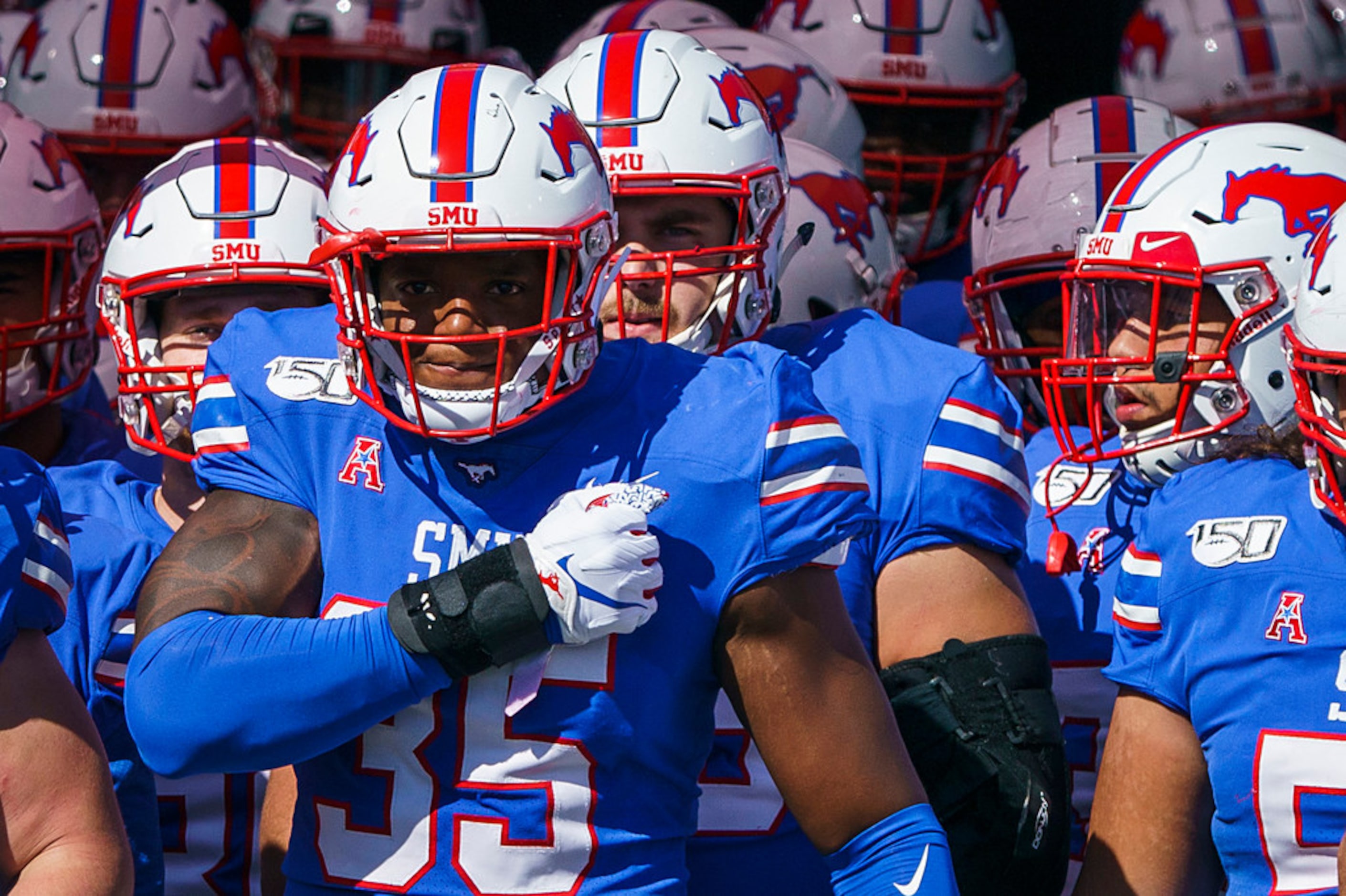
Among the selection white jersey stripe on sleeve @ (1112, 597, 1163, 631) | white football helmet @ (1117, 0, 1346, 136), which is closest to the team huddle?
white jersey stripe on sleeve @ (1112, 597, 1163, 631)

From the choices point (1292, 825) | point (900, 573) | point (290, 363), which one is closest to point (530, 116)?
point (290, 363)

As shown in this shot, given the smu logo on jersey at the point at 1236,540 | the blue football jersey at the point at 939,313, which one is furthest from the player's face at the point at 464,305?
the blue football jersey at the point at 939,313

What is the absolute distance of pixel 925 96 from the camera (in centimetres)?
488

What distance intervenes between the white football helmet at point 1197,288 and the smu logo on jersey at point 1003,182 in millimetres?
756

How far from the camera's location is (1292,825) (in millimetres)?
2211

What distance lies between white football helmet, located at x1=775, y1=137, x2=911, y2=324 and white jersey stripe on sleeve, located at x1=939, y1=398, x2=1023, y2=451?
637mm

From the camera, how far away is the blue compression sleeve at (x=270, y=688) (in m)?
1.95

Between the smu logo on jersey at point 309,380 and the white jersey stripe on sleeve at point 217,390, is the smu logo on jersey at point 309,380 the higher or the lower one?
the higher one

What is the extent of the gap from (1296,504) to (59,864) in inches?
58.8

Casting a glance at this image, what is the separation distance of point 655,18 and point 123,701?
269 cm

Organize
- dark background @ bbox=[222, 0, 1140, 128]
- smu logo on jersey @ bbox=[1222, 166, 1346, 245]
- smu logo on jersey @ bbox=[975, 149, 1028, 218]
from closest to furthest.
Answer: smu logo on jersey @ bbox=[1222, 166, 1346, 245] < smu logo on jersey @ bbox=[975, 149, 1028, 218] < dark background @ bbox=[222, 0, 1140, 128]

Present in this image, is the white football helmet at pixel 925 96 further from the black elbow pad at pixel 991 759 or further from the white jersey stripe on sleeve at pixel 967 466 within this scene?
the black elbow pad at pixel 991 759

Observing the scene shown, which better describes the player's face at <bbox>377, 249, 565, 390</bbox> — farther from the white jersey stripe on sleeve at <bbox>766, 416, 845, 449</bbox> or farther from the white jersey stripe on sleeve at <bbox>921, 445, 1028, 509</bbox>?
the white jersey stripe on sleeve at <bbox>921, 445, 1028, 509</bbox>

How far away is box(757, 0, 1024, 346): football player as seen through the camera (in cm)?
484
